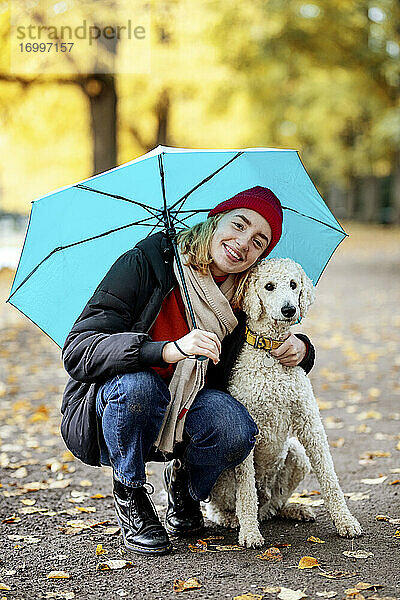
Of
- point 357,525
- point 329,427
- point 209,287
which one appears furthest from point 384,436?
point 209,287

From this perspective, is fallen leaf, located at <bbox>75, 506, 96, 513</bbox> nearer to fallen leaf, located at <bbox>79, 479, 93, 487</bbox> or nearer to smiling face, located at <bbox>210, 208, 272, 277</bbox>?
fallen leaf, located at <bbox>79, 479, 93, 487</bbox>

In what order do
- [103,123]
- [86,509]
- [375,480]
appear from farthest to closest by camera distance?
[103,123] < [375,480] < [86,509]

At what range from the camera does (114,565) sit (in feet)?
10.9

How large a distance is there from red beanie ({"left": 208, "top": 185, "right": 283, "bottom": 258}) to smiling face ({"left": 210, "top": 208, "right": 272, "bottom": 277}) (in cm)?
2

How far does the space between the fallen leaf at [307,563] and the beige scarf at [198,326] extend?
0.71 m

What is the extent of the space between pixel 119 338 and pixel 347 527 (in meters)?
1.33

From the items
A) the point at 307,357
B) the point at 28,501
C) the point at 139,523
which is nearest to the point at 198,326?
the point at 307,357

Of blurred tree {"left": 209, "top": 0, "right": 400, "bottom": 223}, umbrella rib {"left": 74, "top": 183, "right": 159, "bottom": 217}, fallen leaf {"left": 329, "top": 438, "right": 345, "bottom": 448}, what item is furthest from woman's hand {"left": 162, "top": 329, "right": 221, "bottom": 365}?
blurred tree {"left": 209, "top": 0, "right": 400, "bottom": 223}

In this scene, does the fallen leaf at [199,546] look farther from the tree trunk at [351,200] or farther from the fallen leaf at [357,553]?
the tree trunk at [351,200]

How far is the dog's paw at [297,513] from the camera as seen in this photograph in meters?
3.79

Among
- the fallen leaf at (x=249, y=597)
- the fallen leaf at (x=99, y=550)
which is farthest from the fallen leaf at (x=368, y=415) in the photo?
the fallen leaf at (x=249, y=597)

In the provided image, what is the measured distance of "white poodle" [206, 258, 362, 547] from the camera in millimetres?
3414

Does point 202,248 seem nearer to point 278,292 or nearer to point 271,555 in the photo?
point 278,292

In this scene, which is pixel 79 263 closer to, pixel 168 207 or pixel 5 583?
pixel 168 207
